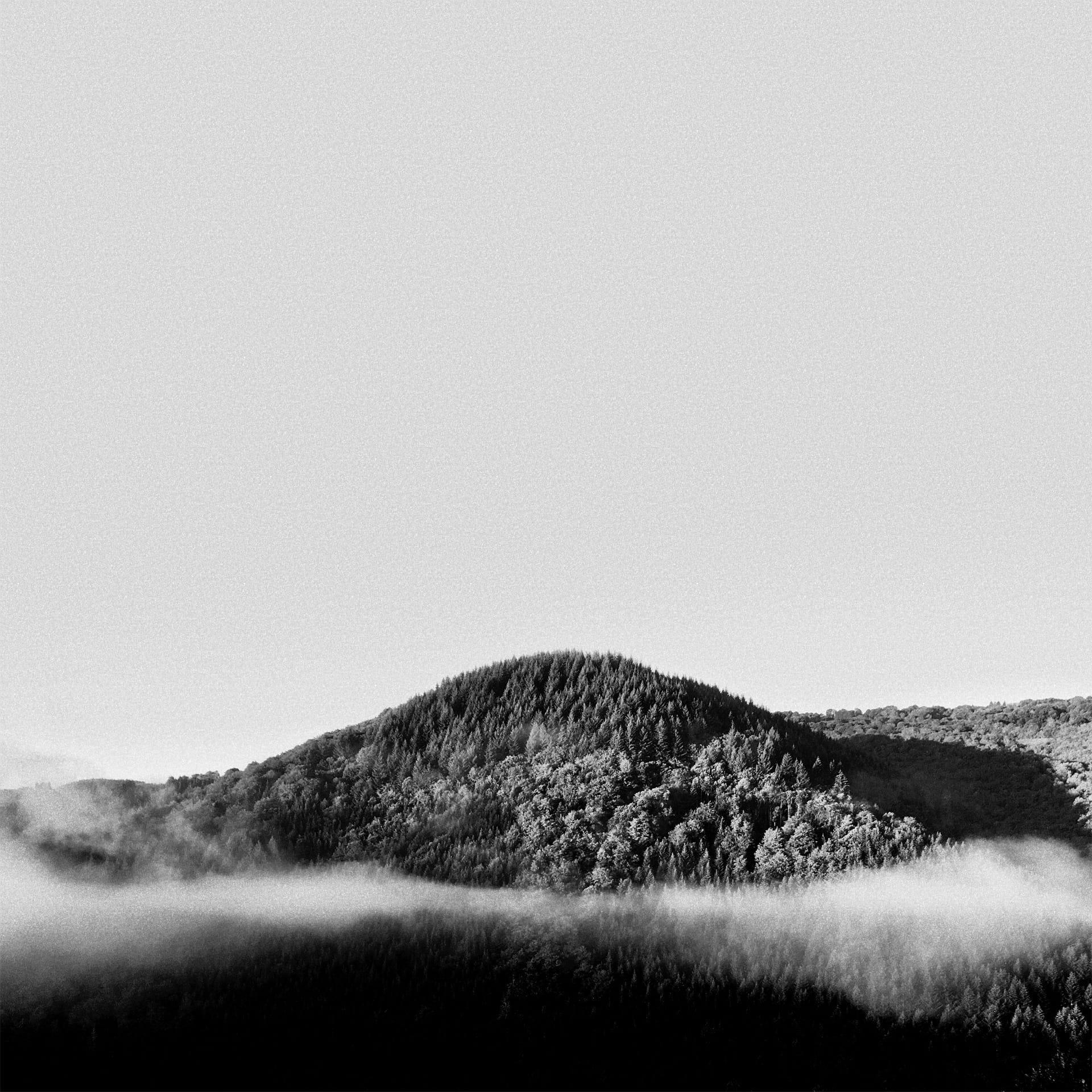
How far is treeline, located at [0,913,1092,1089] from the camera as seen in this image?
131750mm

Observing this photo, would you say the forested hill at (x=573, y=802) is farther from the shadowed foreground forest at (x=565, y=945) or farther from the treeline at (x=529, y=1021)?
the treeline at (x=529, y=1021)

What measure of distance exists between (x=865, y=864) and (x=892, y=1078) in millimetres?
34487

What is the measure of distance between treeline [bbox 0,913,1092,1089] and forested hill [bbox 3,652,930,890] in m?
16.5

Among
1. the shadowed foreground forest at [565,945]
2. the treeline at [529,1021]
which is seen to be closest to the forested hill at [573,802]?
the shadowed foreground forest at [565,945]

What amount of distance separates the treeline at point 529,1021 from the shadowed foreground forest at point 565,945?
0.32 m

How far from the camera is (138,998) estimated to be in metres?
152

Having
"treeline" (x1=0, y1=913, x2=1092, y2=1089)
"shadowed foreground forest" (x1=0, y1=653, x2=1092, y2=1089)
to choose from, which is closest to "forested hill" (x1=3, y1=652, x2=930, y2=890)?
"shadowed foreground forest" (x1=0, y1=653, x2=1092, y2=1089)

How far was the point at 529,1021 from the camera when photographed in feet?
459

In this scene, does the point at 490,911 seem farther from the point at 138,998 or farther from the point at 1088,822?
the point at 1088,822

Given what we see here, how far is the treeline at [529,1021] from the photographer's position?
131750 millimetres

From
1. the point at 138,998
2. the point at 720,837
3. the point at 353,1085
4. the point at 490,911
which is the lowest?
the point at 353,1085

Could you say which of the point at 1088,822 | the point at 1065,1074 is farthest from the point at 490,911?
the point at 1088,822

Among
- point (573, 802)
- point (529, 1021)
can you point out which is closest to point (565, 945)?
point (529, 1021)

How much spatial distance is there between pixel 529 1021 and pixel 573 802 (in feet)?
134
